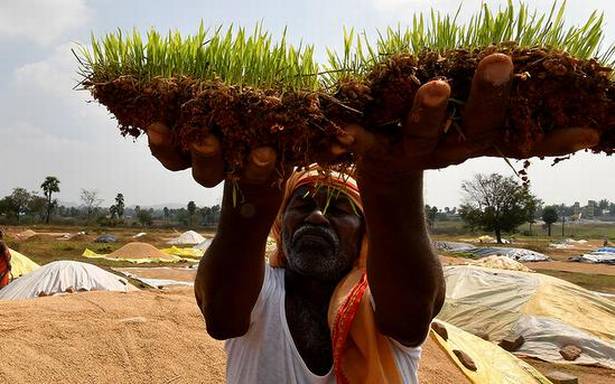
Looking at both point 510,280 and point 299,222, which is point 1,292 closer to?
point 299,222

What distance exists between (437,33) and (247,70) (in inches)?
18.4

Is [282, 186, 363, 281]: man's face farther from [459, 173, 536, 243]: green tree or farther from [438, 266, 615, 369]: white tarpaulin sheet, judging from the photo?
[459, 173, 536, 243]: green tree

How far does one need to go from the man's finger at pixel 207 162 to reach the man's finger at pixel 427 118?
1.40ft

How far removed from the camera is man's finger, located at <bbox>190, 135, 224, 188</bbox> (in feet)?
3.80

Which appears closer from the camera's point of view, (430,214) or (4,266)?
(4,266)

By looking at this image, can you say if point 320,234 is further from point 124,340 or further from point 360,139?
point 124,340

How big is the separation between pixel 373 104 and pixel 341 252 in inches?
35.6

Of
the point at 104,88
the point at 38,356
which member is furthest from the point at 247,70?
the point at 38,356

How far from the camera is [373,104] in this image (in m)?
1.22

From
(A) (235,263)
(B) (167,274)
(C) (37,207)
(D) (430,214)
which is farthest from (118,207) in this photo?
(A) (235,263)

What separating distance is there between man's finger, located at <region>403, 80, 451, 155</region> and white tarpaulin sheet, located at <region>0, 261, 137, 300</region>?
866cm

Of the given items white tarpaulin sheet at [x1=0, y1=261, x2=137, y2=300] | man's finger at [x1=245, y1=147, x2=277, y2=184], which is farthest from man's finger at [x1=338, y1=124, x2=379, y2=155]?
white tarpaulin sheet at [x1=0, y1=261, x2=137, y2=300]

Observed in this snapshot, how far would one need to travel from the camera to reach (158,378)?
214 inches

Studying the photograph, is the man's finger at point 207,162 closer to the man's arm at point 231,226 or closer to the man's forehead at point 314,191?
the man's arm at point 231,226
